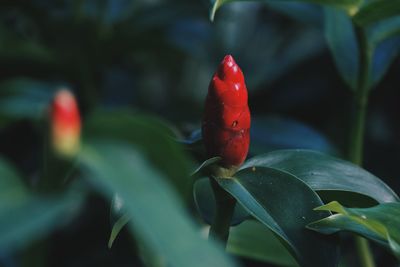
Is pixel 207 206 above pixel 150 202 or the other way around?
the other way around

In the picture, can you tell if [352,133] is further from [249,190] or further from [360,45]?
[249,190]

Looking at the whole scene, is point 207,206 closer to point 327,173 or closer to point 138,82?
point 327,173

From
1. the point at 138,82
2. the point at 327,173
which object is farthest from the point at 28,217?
the point at 138,82

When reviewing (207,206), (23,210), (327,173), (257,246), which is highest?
(23,210)

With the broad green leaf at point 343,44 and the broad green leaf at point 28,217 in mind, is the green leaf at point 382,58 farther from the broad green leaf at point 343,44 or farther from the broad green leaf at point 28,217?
the broad green leaf at point 28,217

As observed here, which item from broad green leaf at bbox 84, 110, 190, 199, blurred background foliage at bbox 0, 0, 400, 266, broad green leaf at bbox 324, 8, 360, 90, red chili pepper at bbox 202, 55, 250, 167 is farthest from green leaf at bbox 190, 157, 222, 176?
blurred background foliage at bbox 0, 0, 400, 266

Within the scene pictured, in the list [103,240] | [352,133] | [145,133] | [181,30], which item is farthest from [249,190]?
[181,30]
